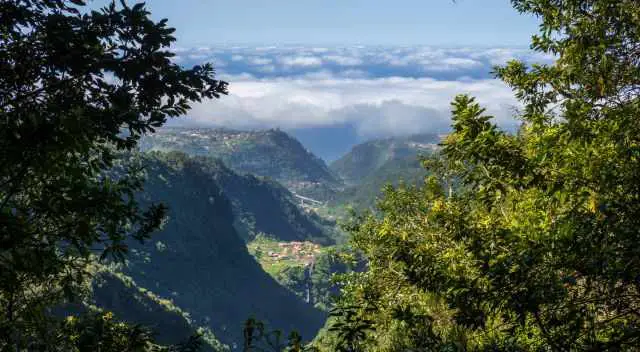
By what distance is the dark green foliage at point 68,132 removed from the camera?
672 centimetres

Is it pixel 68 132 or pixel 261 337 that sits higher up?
pixel 68 132

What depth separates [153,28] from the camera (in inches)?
457

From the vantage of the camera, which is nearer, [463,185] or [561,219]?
[561,219]

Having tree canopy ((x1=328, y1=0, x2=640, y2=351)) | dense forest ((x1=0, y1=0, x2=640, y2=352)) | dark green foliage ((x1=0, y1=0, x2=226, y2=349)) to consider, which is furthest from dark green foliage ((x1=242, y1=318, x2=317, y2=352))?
dark green foliage ((x1=0, y1=0, x2=226, y2=349))

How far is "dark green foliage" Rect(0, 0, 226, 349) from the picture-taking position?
6.72 meters

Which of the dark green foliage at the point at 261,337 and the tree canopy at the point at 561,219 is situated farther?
the tree canopy at the point at 561,219

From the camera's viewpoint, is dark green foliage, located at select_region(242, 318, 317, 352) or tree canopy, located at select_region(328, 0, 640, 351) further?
tree canopy, located at select_region(328, 0, 640, 351)

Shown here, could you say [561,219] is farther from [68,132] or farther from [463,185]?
[68,132]

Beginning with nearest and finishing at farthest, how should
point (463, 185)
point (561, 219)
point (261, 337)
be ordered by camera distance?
1. point (261, 337)
2. point (561, 219)
3. point (463, 185)

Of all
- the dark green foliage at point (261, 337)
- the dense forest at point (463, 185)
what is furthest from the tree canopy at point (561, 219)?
the dark green foliage at point (261, 337)

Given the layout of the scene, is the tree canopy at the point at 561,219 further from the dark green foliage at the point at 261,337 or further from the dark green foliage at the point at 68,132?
the dark green foliage at the point at 68,132

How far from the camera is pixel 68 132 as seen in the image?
639 cm

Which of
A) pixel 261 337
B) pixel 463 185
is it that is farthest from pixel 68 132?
pixel 463 185

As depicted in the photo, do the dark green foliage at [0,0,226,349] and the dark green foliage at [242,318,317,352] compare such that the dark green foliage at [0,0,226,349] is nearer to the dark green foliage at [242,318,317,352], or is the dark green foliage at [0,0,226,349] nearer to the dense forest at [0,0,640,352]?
the dense forest at [0,0,640,352]
